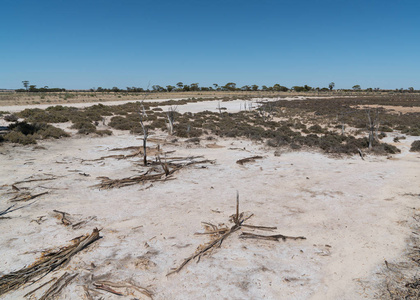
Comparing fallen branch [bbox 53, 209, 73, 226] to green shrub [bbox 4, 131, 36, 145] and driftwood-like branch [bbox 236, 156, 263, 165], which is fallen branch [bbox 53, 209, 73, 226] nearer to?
driftwood-like branch [bbox 236, 156, 263, 165]

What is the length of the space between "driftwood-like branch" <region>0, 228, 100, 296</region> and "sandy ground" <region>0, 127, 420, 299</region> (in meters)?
0.17

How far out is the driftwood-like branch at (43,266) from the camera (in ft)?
14.1

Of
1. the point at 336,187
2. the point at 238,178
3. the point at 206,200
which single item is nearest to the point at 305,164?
the point at 336,187

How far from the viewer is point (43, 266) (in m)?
4.72

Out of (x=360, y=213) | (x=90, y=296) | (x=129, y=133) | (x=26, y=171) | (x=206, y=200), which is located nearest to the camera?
(x=90, y=296)

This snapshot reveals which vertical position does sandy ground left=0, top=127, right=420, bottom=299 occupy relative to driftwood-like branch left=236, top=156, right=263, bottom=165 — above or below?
below

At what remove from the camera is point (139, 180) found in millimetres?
9641

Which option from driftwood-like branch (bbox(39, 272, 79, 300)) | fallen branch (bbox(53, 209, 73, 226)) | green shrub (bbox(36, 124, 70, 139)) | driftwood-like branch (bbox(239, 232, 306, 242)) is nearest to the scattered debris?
fallen branch (bbox(53, 209, 73, 226))

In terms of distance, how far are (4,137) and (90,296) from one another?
14.2 m

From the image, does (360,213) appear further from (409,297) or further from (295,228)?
(409,297)

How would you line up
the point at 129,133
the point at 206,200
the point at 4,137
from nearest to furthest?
the point at 206,200
the point at 4,137
the point at 129,133

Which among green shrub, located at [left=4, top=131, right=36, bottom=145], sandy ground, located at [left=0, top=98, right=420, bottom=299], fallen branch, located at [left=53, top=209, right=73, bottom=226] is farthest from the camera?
green shrub, located at [left=4, top=131, right=36, bottom=145]

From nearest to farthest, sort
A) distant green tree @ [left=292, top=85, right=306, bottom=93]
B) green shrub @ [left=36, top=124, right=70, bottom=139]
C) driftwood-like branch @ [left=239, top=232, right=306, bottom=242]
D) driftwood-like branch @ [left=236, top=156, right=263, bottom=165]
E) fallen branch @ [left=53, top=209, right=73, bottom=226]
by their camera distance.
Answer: driftwood-like branch @ [left=239, top=232, right=306, bottom=242]
fallen branch @ [left=53, top=209, right=73, bottom=226]
driftwood-like branch @ [left=236, top=156, right=263, bottom=165]
green shrub @ [left=36, top=124, right=70, bottom=139]
distant green tree @ [left=292, top=85, right=306, bottom=93]

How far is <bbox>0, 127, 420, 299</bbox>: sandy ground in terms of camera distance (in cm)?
459
